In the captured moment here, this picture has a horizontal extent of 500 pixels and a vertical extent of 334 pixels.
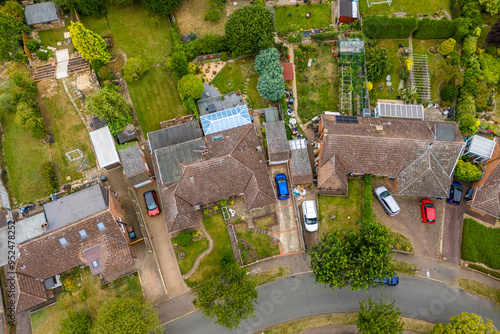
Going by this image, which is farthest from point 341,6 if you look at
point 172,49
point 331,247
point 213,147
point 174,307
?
point 174,307

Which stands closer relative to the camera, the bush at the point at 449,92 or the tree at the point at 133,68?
the tree at the point at 133,68

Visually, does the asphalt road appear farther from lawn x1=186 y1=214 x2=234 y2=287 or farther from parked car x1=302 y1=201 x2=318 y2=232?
parked car x1=302 y1=201 x2=318 y2=232

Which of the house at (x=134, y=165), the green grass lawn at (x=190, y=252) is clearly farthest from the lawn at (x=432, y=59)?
the house at (x=134, y=165)

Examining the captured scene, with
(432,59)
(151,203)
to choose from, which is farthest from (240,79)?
(432,59)

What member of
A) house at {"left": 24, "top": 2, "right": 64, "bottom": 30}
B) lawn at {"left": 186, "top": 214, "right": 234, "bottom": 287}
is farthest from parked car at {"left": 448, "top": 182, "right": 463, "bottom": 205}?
house at {"left": 24, "top": 2, "right": 64, "bottom": 30}

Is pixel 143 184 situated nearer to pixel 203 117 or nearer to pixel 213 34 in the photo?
pixel 203 117

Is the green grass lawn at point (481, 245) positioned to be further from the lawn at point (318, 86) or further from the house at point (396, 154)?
the lawn at point (318, 86)
